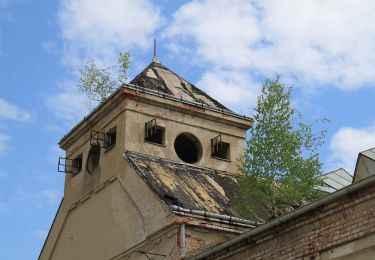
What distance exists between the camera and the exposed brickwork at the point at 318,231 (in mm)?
13609

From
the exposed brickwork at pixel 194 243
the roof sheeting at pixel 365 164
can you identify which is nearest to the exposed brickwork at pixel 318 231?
the roof sheeting at pixel 365 164

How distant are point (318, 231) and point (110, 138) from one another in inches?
487

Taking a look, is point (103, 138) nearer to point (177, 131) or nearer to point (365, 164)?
point (177, 131)

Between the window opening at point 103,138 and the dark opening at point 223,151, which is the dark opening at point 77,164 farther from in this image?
the dark opening at point 223,151

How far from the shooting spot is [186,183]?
918 inches

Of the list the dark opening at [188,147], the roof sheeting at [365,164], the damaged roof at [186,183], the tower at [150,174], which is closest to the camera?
the roof sheeting at [365,164]

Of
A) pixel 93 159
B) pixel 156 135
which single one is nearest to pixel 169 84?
pixel 156 135

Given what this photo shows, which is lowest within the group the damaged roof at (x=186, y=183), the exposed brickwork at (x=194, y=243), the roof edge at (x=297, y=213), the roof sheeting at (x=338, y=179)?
the roof edge at (x=297, y=213)

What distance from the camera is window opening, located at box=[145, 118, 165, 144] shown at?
24875 mm

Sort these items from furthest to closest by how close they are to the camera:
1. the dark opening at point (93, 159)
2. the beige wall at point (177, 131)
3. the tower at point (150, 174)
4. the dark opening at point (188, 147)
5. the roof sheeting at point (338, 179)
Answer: the roof sheeting at point (338, 179)
the dark opening at point (93, 159)
the dark opening at point (188, 147)
the beige wall at point (177, 131)
the tower at point (150, 174)

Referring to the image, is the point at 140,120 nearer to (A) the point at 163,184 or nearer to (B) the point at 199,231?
(A) the point at 163,184

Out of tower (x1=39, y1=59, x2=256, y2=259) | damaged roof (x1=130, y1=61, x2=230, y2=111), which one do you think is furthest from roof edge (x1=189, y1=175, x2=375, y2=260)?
damaged roof (x1=130, y1=61, x2=230, y2=111)

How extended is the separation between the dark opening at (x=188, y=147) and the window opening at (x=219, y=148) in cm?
58

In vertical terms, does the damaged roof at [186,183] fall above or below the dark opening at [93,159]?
below
